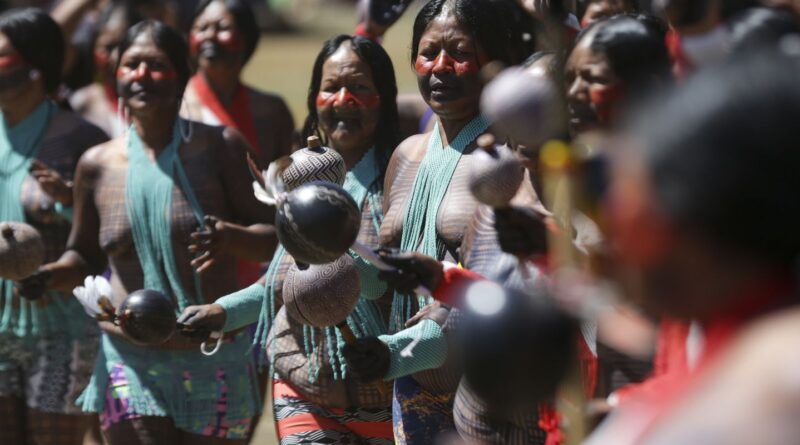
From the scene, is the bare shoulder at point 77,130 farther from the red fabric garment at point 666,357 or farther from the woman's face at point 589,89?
the red fabric garment at point 666,357

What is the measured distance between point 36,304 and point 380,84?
78.3 inches

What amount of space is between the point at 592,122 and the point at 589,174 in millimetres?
903

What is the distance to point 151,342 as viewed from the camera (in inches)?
175

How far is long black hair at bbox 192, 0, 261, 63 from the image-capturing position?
6656 mm

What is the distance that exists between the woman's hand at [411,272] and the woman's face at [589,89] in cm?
51

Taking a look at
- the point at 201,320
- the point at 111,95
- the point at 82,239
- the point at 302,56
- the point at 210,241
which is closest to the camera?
the point at 201,320

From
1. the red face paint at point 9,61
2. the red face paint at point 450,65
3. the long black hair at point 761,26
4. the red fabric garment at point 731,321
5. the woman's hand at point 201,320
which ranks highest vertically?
the red fabric garment at point 731,321

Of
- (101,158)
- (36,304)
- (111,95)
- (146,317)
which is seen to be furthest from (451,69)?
(111,95)

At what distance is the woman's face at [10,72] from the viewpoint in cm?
566

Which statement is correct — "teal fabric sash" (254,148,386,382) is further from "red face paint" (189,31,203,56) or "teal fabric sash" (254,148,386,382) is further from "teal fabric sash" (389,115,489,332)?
"red face paint" (189,31,203,56)

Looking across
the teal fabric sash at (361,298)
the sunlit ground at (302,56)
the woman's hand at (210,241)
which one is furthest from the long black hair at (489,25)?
the sunlit ground at (302,56)

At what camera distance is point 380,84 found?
459 cm

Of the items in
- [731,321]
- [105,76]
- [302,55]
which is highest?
[731,321]

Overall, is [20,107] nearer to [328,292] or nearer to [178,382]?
[178,382]
